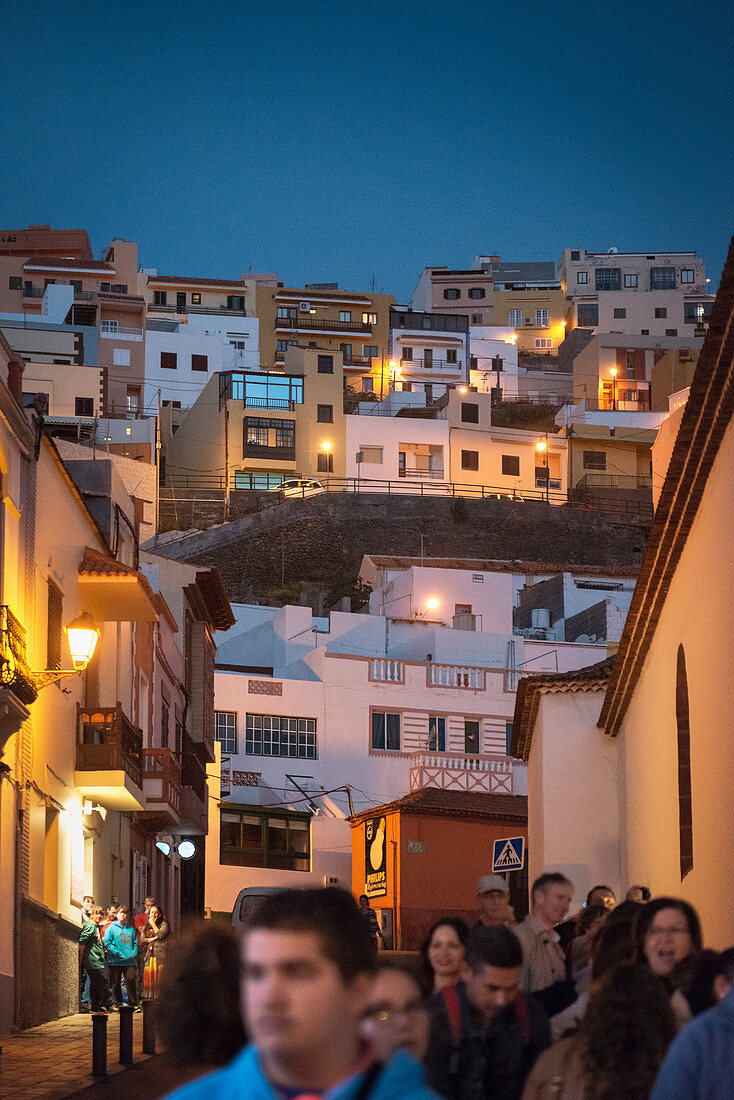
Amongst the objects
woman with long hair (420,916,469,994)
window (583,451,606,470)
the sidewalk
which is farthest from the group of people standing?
window (583,451,606,470)

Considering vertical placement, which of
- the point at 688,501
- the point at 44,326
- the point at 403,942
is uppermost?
the point at 44,326

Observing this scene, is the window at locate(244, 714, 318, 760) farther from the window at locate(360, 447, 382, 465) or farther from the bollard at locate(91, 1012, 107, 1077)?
the bollard at locate(91, 1012, 107, 1077)

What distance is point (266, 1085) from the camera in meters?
2.98

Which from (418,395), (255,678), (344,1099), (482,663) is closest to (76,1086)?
(344,1099)

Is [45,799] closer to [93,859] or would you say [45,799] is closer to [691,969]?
[93,859]

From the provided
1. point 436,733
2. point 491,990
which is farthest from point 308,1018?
point 436,733

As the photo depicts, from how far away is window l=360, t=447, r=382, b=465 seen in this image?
243 feet

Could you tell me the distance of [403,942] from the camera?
38.2 metres

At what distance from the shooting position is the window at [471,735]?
48.3 meters

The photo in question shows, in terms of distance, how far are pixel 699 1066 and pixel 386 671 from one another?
43218 millimetres

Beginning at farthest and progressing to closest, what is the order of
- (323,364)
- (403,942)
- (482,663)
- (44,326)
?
(323,364) < (44,326) < (482,663) < (403,942)

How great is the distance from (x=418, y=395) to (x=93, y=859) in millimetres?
61427

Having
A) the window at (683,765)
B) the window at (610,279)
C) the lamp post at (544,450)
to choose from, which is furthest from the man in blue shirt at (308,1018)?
the window at (610,279)

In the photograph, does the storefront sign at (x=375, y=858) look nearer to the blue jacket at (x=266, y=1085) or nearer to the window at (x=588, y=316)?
the blue jacket at (x=266, y=1085)
